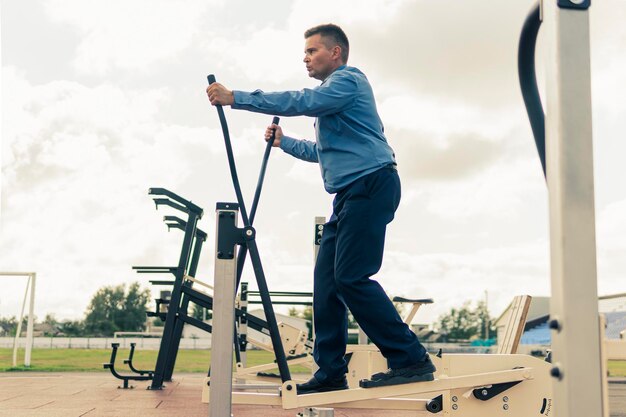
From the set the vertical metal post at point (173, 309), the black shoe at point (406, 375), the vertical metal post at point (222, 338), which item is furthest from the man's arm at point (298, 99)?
the vertical metal post at point (173, 309)

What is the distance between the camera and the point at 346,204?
2936mm

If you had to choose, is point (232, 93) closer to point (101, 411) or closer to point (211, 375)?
point (211, 375)

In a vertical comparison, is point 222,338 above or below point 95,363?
above

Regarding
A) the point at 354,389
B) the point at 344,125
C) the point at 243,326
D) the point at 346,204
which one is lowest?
the point at 354,389

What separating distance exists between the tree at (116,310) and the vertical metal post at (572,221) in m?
85.2

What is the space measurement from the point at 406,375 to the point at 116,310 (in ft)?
289

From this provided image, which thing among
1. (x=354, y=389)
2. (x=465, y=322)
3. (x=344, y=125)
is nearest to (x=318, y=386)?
(x=354, y=389)

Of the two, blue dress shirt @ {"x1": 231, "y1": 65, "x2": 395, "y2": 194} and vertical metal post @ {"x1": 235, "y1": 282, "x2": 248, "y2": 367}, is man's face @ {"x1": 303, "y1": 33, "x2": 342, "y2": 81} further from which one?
vertical metal post @ {"x1": 235, "y1": 282, "x2": 248, "y2": 367}

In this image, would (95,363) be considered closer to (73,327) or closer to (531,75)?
(531,75)

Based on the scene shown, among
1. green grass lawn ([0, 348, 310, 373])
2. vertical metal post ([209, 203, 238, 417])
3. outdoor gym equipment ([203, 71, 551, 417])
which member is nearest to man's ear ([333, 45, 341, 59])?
outdoor gym equipment ([203, 71, 551, 417])

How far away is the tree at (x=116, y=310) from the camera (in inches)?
3295

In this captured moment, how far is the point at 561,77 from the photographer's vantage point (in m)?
1.46

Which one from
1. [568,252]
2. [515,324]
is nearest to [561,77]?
[568,252]

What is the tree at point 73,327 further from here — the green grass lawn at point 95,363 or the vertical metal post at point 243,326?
the vertical metal post at point 243,326
